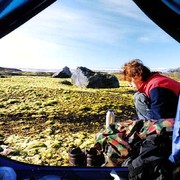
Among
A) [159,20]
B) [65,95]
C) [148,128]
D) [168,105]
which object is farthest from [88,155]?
[65,95]

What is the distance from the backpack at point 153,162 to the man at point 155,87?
530mm

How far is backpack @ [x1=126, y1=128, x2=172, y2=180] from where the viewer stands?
6.51 ft

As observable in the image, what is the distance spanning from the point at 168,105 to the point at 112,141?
57 centimetres

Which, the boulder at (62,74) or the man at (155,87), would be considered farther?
the boulder at (62,74)

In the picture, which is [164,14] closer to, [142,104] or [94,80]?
[142,104]

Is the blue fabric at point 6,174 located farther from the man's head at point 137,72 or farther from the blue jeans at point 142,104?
the blue jeans at point 142,104

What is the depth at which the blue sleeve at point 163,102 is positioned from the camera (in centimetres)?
265

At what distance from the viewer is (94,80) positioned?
33.9 feet

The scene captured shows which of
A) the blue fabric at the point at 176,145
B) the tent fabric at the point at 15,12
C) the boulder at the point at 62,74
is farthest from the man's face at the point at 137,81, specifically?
the boulder at the point at 62,74

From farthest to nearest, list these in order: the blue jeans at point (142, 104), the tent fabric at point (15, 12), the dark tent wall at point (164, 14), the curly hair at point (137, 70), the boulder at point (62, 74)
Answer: the boulder at point (62, 74) → the blue jeans at point (142, 104) → the curly hair at point (137, 70) → the dark tent wall at point (164, 14) → the tent fabric at point (15, 12)

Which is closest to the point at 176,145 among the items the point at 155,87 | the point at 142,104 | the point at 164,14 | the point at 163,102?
the point at 163,102

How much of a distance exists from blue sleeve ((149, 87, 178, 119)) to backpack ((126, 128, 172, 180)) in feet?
1.70

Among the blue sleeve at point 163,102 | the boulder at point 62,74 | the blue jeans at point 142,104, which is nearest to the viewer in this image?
the blue sleeve at point 163,102

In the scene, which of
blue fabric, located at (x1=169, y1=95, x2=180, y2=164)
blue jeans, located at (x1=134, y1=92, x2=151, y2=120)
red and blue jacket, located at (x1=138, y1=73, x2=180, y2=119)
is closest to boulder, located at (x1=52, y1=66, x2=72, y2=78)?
blue jeans, located at (x1=134, y1=92, x2=151, y2=120)
